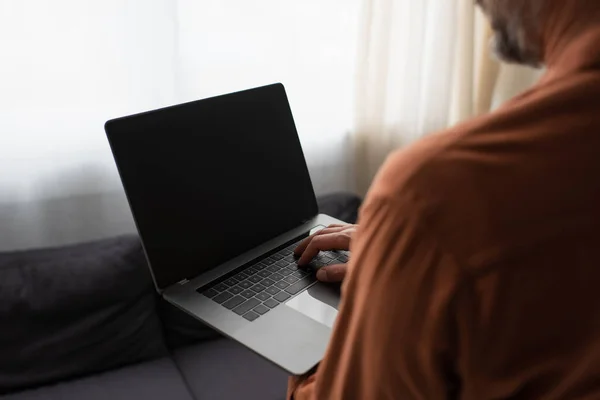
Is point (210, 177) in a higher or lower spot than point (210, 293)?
higher

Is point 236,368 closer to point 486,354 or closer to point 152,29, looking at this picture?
point 152,29

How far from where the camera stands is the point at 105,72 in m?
1.49

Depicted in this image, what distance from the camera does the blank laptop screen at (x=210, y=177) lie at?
3.12 feet

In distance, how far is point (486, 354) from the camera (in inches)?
20.3

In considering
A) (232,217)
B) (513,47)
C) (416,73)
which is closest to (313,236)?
(232,217)

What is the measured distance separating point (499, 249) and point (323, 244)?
53 cm

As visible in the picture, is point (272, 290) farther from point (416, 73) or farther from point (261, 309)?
point (416, 73)

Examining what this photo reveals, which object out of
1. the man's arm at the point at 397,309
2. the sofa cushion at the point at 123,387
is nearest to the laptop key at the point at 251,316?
the man's arm at the point at 397,309

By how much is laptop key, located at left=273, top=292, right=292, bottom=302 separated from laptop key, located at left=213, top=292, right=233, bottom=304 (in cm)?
7

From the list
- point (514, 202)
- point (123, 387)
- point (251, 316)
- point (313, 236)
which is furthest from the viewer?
point (123, 387)

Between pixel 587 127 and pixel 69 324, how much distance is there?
126 cm

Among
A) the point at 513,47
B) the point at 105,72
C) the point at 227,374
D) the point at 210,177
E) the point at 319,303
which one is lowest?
the point at 227,374

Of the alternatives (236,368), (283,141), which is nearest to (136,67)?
(283,141)

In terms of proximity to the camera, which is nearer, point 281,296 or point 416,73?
point 281,296
